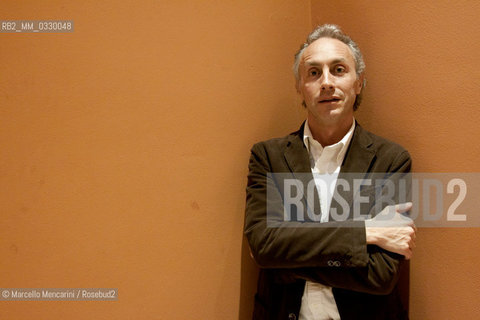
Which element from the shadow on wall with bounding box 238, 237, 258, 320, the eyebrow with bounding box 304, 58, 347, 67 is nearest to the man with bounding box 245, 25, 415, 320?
the eyebrow with bounding box 304, 58, 347, 67

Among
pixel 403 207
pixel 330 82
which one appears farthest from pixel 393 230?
pixel 330 82

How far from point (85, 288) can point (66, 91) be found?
0.59 meters

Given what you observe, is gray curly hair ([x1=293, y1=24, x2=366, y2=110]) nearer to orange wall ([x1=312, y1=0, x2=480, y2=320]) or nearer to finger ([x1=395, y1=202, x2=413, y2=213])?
orange wall ([x1=312, y1=0, x2=480, y2=320])

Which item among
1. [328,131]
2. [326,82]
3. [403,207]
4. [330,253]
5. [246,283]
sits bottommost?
[246,283]

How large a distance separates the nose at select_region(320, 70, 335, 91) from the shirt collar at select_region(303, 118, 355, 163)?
0.52ft

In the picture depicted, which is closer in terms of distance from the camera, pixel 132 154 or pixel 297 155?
pixel 132 154

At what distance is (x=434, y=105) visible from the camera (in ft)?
4.58

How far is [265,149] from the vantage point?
1503mm

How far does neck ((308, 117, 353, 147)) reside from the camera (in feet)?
4.86

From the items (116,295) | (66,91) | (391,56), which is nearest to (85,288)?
(116,295)

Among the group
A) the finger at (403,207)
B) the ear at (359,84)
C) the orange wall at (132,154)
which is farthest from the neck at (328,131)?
the finger at (403,207)

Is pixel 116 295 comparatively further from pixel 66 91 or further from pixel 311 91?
pixel 311 91

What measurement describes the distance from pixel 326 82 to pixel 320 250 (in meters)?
0.54

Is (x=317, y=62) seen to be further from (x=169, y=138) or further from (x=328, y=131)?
(x=169, y=138)
